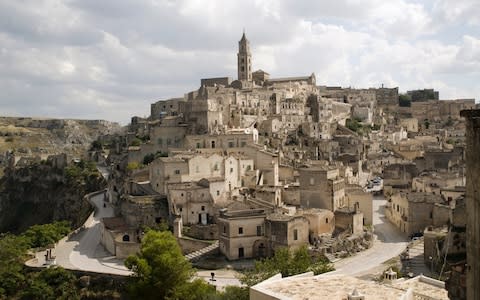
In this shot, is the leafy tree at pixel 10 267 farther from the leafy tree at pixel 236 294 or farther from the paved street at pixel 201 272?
the leafy tree at pixel 236 294

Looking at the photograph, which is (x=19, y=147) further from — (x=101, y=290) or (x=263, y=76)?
(x=101, y=290)

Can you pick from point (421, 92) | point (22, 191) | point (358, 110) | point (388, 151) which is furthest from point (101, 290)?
point (421, 92)

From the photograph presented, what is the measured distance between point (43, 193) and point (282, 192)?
5028cm

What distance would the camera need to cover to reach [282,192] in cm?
4838

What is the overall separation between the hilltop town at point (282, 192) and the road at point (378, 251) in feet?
0.46

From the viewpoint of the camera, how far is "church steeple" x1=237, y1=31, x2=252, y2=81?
104125 millimetres

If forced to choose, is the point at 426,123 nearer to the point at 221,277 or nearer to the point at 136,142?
the point at 136,142

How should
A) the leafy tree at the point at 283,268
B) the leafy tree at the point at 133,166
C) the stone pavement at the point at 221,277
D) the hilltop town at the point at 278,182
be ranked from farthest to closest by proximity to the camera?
the leafy tree at the point at 133,166 → the hilltop town at the point at 278,182 → the stone pavement at the point at 221,277 → the leafy tree at the point at 283,268

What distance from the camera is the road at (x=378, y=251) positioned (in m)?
36.5

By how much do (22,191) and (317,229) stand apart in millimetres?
64262

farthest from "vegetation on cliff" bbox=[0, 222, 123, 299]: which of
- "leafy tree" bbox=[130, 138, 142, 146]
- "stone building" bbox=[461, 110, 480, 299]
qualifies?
"stone building" bbox=[461, 110, 480, 299]

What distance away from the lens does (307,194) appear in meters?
45.3

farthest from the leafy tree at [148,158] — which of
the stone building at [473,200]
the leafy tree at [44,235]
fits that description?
the stone building at [473,200]

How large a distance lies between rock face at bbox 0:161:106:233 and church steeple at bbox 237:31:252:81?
38.3 meters
